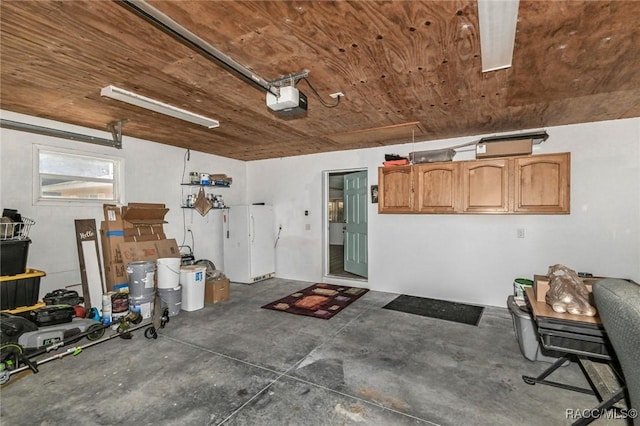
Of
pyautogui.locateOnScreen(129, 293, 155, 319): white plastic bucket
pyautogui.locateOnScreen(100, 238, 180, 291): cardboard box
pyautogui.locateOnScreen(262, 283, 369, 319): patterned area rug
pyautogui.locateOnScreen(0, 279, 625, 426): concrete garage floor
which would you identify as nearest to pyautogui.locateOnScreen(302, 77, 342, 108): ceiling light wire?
pyautogui.locateOnScreen(0, 279, 625, 426): concrete garage floor

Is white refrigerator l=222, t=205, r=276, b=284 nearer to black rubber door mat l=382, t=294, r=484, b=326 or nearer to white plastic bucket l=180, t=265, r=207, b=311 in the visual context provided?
white plastic bucket l=180, t=265, r=207, b=311

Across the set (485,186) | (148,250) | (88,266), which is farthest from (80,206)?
(485,186)

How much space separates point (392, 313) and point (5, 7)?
175 inches

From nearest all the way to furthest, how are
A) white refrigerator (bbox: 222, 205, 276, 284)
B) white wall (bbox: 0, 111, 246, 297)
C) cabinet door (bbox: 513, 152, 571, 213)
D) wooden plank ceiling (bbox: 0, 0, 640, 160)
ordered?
wooden plank ceiling (bbox: 0, 0, 640, 160)
white wall (bbox: 0, 111, 246, 297)
cabinet door (bbox: 513, 152, 571, 213)
white refrigerator (bbox: 222, 205, 276, 284)

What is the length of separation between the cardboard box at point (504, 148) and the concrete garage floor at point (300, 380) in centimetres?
217

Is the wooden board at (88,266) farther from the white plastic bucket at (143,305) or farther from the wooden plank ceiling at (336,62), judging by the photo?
the wooden plank ceiling at (336,62)

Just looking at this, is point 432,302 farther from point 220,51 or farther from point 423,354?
point 220,51

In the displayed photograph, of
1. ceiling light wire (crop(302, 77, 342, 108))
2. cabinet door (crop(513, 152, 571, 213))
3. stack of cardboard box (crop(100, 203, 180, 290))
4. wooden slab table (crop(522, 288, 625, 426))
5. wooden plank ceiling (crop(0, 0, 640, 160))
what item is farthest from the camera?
stack of cardboard box (crop(100, 203, 180, 290))

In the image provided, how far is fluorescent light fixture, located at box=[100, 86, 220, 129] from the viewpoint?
2.64 metres

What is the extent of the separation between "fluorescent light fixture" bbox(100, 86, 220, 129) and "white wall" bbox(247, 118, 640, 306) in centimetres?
262

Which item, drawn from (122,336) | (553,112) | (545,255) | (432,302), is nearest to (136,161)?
(122,336)

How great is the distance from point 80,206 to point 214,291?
6.98ft

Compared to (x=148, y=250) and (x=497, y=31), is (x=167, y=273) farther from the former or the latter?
(x=497, y=31)

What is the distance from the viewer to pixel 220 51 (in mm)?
1980
